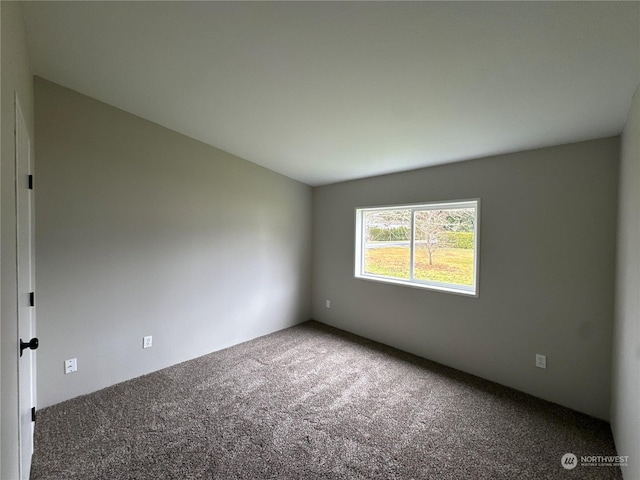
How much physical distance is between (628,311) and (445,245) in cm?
155

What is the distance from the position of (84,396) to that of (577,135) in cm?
452

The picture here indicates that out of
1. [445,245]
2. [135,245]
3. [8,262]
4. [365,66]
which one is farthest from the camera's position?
[445,245]

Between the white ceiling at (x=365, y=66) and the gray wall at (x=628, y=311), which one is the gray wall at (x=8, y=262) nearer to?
the white ceiling at (x=365, y=66)

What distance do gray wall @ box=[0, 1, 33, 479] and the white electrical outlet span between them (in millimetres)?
1277

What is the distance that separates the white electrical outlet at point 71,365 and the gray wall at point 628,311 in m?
3.74

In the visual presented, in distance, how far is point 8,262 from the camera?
107cm

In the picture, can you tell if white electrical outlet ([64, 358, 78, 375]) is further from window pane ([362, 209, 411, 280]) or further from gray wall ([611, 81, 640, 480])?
gray wall ([611, 81, 640, 480])

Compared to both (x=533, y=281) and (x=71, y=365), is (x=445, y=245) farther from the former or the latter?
(x=71, y=365)

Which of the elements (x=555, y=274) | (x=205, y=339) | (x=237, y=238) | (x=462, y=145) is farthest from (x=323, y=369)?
(x=462, y=145)

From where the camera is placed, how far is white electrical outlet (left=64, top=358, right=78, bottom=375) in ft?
7.32

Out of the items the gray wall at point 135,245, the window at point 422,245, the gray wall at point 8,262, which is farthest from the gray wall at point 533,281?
the gray wall at point 8,262

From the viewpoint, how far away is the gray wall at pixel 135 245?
217 cm

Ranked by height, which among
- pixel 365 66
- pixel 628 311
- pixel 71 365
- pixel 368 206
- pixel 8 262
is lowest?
pixel 71 365

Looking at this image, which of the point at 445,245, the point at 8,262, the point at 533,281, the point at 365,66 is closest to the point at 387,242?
the point at 445,245
